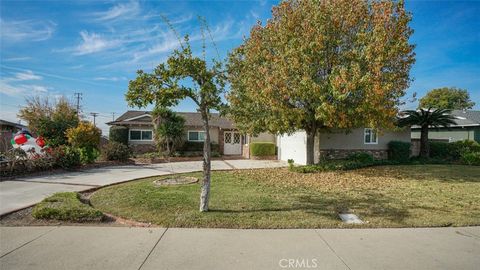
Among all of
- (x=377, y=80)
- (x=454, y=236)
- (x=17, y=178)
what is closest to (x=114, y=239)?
(x=454, y=236)

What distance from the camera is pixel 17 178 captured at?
417 inches

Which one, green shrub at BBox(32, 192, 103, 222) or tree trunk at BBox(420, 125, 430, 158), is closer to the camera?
green shrub at BBox(32, 192, 103, 222)

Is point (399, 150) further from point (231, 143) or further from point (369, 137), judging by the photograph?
point (231, 143)

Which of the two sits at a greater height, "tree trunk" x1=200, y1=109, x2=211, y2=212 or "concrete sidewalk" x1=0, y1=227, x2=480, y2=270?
"tree trunk" x1=200, y1=109, x2=211, y2=212

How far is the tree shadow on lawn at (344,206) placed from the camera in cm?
628

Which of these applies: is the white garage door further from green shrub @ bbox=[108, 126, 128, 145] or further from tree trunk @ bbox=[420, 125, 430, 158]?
green shrub @ bbox=[108, 126, 128, 145]

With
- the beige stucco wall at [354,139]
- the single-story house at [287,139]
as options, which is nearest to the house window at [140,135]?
the single-story house at [287,139]

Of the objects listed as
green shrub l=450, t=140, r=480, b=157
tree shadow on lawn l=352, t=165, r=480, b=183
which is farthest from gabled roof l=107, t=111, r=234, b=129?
green shrub l=450, t=140, r=480, b=157

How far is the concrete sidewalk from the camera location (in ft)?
12.7

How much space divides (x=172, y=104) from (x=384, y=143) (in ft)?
49.0

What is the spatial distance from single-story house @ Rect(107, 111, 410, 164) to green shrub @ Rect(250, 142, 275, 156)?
1.94ft

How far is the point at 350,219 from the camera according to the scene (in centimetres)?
593

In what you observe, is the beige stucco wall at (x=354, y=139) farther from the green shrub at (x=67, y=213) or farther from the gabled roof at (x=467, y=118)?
the green shrub at (x=67, y=213)

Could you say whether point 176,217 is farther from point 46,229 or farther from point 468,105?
point 468,105
